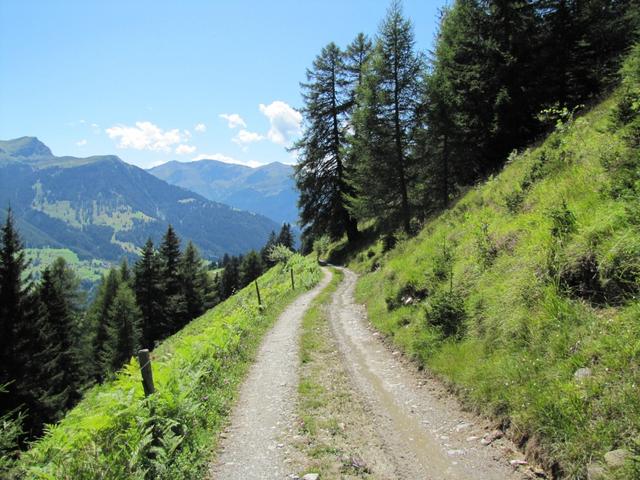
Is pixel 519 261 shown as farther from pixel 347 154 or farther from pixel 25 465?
pixel 347 154

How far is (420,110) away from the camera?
24250 mm

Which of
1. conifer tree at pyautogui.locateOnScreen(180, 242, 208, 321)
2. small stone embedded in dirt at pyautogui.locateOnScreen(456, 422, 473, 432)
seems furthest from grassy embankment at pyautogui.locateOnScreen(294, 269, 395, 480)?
conifer tree at pyautogui.locateOnScreen(180, 242, 208, 321)

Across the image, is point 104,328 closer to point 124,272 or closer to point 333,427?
point 124,272

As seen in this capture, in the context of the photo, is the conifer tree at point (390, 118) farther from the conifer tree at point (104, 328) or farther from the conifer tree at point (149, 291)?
the conifer tree at point (149, 291)

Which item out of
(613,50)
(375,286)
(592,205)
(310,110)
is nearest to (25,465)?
(592,205)

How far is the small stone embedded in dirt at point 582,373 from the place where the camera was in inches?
209

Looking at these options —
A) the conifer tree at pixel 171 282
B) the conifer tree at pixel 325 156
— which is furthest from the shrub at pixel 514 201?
the conifer tree at pixel 171 282

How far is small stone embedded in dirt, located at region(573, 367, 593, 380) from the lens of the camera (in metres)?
5.30

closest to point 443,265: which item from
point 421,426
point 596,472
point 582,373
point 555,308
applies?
point 555,308

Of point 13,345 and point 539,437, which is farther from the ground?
point 539,437

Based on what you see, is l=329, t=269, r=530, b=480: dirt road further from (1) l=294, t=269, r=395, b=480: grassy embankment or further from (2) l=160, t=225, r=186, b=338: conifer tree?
(2) l=160, t=225, r=186, b=338: conifer tree

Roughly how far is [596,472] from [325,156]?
121 feet

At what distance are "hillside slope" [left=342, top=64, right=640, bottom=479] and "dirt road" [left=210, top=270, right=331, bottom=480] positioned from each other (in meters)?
3.39

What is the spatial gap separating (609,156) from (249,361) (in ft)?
36.4
